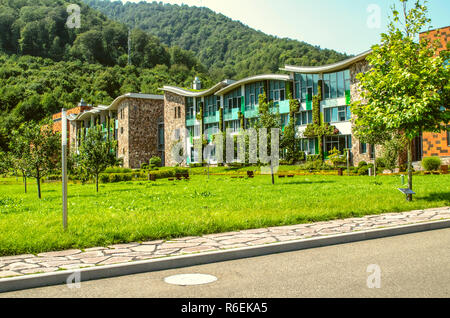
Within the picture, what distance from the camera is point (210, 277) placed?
5988mm

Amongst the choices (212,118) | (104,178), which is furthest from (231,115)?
(104,178)

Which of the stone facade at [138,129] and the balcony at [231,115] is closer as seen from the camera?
the balcony at [231,115]

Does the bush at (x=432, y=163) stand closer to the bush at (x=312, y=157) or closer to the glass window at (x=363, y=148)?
the glass window at (x=363, y=148)

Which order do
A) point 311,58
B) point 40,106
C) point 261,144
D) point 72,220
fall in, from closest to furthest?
point 72,220 → point 261,144 → point 311,58 → point 40,106

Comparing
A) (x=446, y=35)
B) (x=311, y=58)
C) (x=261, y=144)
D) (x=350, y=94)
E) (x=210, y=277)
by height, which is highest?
(x=311, y=58)

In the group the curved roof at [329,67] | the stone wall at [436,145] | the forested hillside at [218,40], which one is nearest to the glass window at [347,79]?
the curved roof at [329,67]

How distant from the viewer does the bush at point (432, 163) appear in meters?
33.0

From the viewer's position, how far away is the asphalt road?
5086 millimetres

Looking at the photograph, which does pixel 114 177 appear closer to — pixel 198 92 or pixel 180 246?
Result: pixel 198 92

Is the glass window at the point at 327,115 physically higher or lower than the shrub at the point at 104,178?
higher

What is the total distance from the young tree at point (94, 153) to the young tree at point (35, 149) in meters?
3.14
